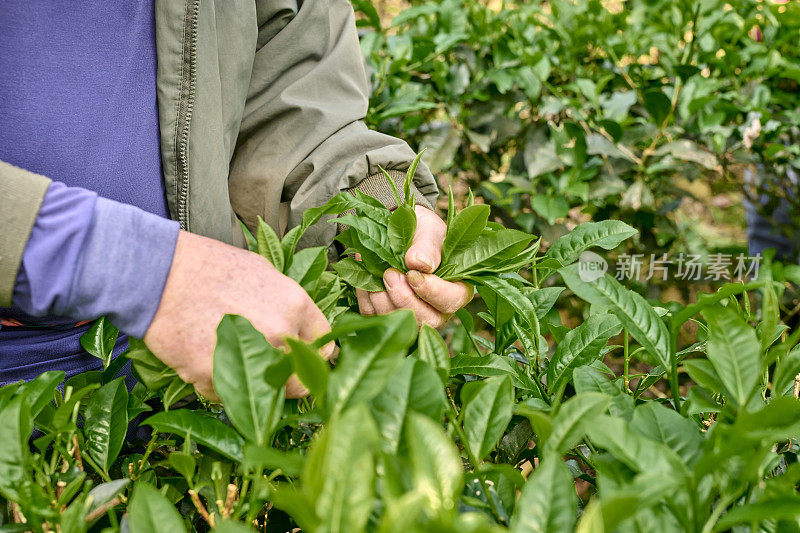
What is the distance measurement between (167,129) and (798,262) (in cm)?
251

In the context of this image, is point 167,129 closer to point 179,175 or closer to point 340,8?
point 179,175

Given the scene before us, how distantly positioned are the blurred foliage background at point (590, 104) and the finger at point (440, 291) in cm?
97

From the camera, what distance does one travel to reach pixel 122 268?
0.83 metres

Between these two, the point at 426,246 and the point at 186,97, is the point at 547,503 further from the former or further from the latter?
the point at 186,97

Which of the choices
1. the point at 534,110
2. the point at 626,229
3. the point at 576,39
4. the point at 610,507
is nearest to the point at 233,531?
the point at 610,507

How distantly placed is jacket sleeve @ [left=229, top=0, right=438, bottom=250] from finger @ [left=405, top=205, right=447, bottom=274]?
0.24 m

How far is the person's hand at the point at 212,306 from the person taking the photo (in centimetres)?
82

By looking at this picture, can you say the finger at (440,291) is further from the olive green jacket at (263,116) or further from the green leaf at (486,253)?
the olive green jacket at (263,116)

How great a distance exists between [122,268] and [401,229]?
39cm

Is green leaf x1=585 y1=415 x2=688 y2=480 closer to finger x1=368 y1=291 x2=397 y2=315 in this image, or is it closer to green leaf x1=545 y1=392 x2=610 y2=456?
green leaf x1=545 y1=392 x2=610 y2=456

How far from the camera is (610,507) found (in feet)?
1.65

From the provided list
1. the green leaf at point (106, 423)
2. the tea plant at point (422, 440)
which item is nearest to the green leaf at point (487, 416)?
the tea plant at point (422, 440)

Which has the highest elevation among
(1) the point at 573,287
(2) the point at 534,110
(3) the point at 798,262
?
(1) the point at 573,287

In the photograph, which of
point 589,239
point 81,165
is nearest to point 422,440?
point 589,239
